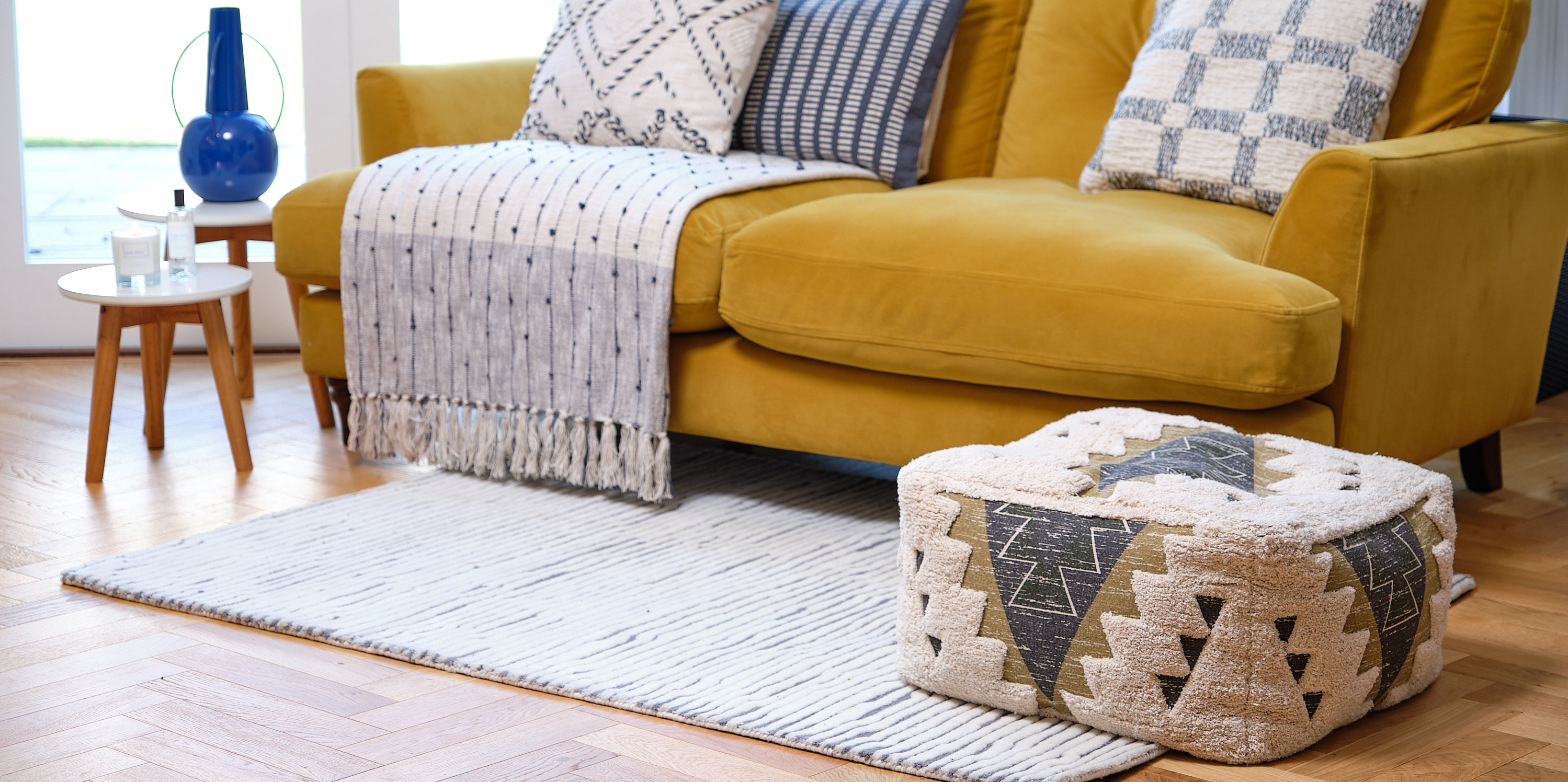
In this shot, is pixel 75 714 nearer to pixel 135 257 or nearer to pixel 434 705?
pixel 434 705

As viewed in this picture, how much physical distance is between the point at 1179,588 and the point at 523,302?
50.2 inches

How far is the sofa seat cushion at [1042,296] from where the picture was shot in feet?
5.89

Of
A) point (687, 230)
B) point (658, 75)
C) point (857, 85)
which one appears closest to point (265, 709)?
point (687, 230)

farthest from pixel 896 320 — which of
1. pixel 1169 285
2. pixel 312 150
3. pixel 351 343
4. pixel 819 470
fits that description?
pixel 312 150

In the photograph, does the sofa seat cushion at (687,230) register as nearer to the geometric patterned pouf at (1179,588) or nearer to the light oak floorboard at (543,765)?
the geometric patterned pouf at (1179,588)

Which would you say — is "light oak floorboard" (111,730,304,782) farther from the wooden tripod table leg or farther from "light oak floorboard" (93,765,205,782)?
the wooden tripod table leg

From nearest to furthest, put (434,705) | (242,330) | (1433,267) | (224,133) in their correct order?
(434,705) → (1433,267) → (224,133) → (242,330)

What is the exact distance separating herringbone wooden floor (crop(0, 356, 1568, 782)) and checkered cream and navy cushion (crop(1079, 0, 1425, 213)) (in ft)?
2.13

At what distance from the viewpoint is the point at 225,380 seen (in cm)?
244

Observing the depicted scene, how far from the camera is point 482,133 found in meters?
2.84

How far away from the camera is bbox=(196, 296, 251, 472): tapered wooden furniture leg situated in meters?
2.42

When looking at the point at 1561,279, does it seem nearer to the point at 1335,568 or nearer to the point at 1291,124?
the point at 1291,124

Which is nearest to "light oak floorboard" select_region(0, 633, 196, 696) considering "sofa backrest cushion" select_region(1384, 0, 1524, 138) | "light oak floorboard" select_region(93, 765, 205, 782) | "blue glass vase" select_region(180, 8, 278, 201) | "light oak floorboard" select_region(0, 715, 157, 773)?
"light oak floorboard" select_region(0, 715, 157, 773)

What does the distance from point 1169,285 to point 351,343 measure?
1381mm
